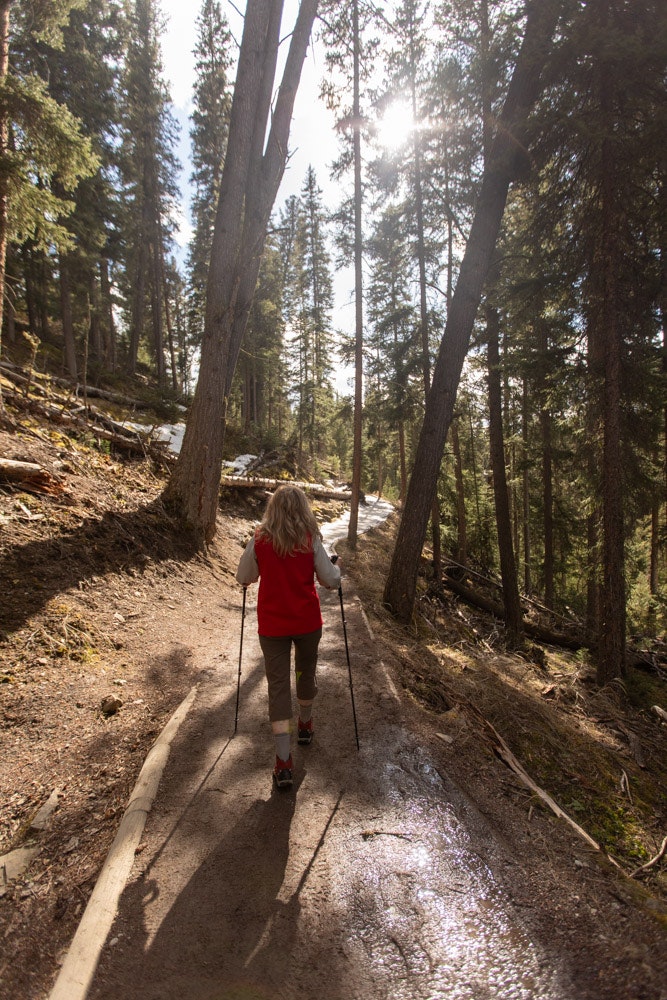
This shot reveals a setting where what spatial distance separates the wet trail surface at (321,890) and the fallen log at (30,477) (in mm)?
4754

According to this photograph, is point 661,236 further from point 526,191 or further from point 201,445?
point 201,445

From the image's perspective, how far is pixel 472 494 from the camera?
2364 cm

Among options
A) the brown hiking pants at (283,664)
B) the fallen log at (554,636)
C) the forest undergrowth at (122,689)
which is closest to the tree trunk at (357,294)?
the fallen log at (554,636)

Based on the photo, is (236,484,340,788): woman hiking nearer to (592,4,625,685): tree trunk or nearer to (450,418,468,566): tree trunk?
(592,4,625,685): tree trunk

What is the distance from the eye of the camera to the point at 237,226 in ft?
29.3

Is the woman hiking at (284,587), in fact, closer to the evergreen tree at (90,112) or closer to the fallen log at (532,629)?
the fallen log at (532,629)

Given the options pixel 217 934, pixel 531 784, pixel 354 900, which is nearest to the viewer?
pixel 217 934

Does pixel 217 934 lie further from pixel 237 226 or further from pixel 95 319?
pixel 95 319

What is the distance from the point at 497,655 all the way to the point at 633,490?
4475 mm

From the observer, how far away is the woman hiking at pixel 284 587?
11.5 feet

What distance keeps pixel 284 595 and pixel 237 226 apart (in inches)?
331

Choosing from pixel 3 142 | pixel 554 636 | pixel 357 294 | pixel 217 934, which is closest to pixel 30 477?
pixel 3 142

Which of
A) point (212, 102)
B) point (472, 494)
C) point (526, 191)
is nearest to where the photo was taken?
point (526, 191)

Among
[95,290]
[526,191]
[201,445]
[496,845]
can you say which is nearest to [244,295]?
[201,445]
